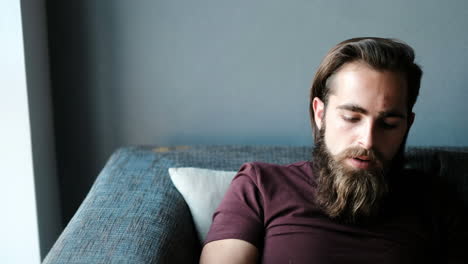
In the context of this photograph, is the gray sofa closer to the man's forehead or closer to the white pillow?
the white pillow

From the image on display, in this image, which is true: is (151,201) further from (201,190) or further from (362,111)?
(362,111)

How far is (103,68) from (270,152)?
2.18ft

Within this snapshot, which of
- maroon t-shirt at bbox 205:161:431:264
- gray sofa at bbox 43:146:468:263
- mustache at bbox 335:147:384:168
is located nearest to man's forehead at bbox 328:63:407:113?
mustache at bbox 335:147:384:168

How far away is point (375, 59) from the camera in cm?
128

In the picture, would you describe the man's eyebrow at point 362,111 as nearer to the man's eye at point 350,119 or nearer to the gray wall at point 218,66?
the man's eye at point 350,119

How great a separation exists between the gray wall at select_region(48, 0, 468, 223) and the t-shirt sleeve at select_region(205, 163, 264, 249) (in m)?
0.47

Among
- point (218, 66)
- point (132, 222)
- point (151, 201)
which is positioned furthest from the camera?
point (218, 66)

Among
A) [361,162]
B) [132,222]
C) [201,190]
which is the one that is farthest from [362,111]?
[132,222]

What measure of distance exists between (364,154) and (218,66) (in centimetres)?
69

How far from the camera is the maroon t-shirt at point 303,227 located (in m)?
1.26

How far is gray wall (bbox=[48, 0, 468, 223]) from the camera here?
1720 mm

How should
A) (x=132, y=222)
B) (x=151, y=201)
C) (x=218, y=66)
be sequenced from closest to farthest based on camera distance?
(x=132, y=222)
(x=151, y=201)
(x=218, y=66)

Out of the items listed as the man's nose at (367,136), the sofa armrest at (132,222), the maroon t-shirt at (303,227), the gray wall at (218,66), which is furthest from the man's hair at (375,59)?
the sofa armrest at (132,222)

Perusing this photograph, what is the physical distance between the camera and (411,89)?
4.46ft
